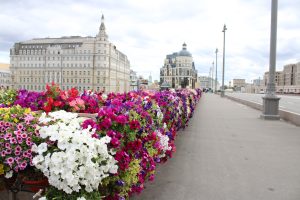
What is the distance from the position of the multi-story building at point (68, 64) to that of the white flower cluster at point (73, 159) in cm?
11868

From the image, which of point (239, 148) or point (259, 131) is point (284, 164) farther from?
point (259, 131)

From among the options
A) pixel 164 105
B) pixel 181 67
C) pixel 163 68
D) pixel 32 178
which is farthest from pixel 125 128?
pixel 163 68

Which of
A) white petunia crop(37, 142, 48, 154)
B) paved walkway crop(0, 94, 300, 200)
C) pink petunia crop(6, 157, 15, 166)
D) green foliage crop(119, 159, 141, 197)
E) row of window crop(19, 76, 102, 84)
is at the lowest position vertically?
paved walkway crop(0, 94, 300, 200)

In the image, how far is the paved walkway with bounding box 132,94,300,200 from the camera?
15.7ft

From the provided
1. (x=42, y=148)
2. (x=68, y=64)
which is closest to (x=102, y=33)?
(x=68, y=64)

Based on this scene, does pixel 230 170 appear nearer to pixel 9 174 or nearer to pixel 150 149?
pixel 150 149

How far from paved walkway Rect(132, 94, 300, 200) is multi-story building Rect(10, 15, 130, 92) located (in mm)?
113456

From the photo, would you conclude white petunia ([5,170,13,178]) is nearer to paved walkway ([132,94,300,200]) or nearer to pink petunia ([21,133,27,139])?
pink petunia ([21,133,27,139])

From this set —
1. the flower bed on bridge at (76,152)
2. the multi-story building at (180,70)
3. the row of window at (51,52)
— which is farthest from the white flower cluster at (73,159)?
the multi-story building at (180,70)

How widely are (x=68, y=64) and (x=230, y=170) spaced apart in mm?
124904

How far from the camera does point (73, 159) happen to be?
2799 millimetres

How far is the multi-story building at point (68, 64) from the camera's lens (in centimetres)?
12312

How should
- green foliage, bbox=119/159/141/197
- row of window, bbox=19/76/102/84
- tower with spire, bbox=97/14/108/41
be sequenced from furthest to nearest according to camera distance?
tower with spire, bbox=97/14/108/41, row of window, bbox=19/76/102/84, green foliage, bbox=119/159/141/197

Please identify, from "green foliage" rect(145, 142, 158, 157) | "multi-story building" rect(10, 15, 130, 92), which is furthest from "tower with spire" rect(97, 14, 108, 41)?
"green foliage" rect(145, 142, 158, 157)
